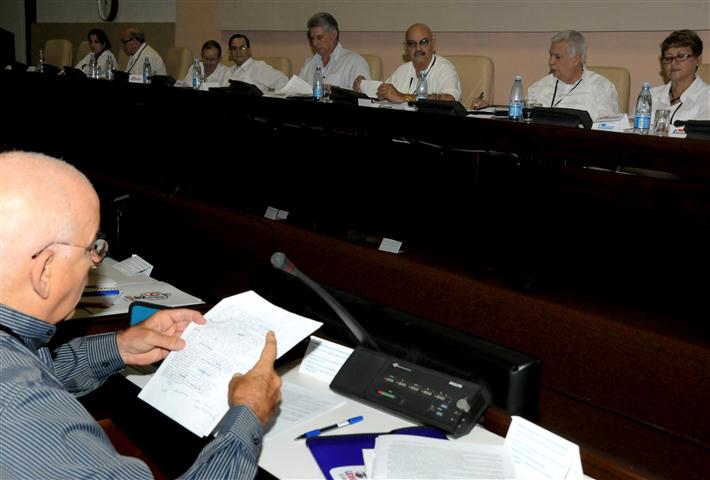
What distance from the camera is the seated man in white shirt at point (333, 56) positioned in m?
5.70

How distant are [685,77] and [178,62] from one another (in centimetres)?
470

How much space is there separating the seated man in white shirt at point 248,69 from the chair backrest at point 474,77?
67.2 inches

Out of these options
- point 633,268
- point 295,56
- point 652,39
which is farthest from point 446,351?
point 295,56

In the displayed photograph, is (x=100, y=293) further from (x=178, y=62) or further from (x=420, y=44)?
(x=178, y=62)

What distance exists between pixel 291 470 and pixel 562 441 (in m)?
0.47

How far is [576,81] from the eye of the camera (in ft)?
15.2

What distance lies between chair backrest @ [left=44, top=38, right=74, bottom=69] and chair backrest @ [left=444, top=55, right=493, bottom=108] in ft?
17.2

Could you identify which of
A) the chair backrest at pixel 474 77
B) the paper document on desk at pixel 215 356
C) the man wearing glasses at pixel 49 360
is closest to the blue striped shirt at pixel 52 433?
the man wearing glasses at pixel 49 360

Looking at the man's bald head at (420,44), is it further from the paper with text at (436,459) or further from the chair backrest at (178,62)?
the paper with text at (436,459)

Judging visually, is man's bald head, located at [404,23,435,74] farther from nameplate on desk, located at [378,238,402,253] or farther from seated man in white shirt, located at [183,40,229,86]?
seated man in white shirt, located at [183,40,229,86]

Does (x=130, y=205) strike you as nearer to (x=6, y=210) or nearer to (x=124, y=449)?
(x=124, y=449)

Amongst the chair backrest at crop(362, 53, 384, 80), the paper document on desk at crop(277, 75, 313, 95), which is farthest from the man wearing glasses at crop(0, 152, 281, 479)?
the chair backrest at crop(362, 53, 384, 80)

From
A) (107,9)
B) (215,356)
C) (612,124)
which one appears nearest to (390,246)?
(612,124)

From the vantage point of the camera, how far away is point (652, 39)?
4.96 metres
